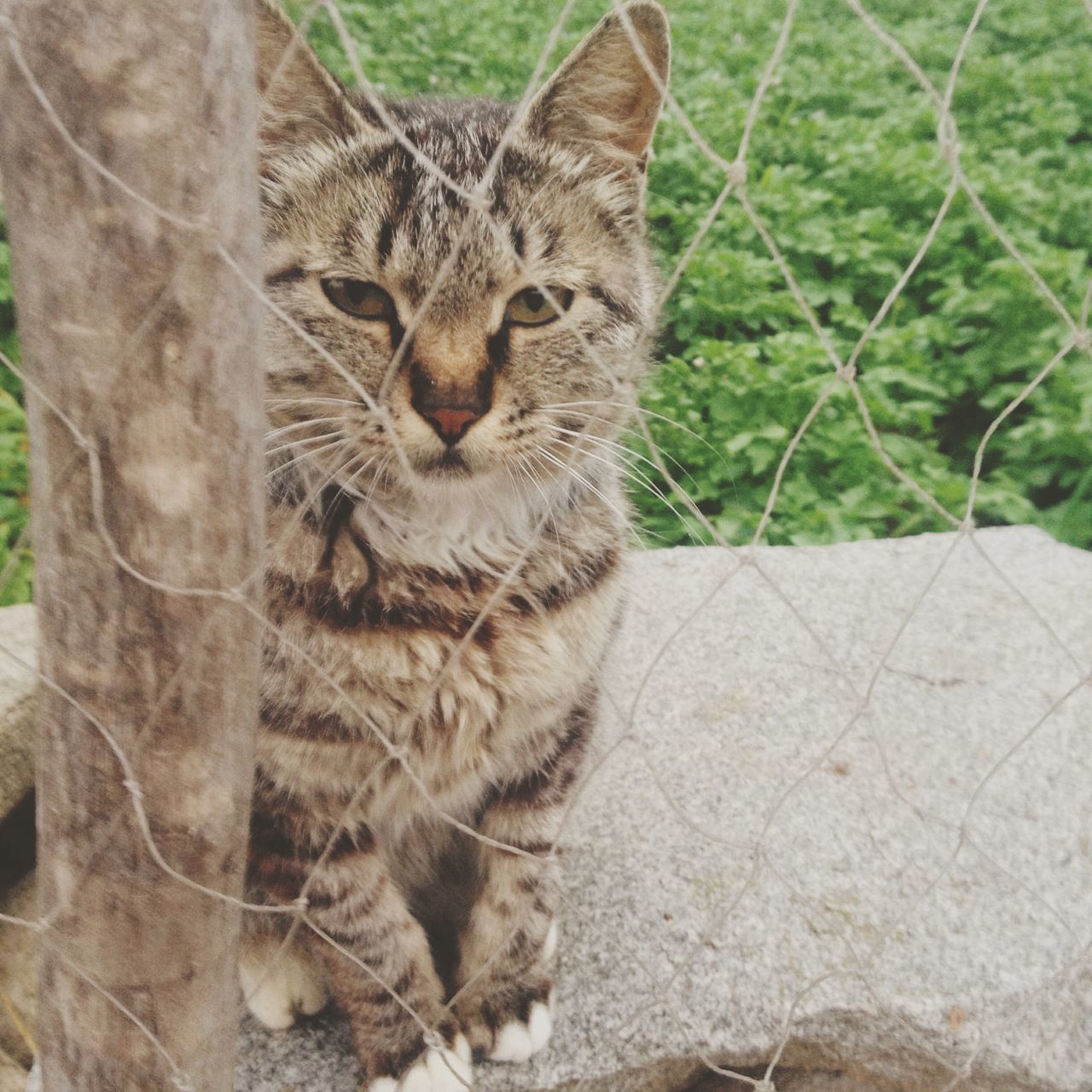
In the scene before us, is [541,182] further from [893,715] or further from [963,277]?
[963,277]

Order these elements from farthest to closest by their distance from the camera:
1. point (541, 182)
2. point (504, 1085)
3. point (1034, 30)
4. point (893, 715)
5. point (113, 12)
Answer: point (1034, 30)
point (893, 715)
point (504, 1085)
point (541, 182)
point (113, 12)

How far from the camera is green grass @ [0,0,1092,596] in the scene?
2539mm

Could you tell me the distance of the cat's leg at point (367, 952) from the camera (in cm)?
121

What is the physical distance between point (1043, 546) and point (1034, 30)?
4411 millimetres

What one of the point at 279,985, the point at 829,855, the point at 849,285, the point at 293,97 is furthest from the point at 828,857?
the point at 849,285

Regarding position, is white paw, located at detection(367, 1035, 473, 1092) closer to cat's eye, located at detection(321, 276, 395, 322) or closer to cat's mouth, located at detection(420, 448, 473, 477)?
cat's mouth, located at detection(420, 448, 473, 477)

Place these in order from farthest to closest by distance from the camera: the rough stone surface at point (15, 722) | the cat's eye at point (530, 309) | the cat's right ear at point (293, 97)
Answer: the rough stone surface at point (15, 722)
the cat's eye at point (530, 309)
the cat's right ear at point (293, 97)

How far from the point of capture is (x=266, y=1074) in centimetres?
125

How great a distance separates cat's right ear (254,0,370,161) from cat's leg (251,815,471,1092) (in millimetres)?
812

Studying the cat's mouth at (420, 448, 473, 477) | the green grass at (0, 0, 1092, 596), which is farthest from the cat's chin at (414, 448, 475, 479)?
the green grass at (0, 0, 1092, 596)

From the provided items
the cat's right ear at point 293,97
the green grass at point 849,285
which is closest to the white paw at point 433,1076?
the green grass at point 849,285

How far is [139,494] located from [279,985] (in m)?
0.82

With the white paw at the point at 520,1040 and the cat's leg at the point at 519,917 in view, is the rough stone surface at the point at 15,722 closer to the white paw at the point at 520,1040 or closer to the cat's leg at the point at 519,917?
the cat's leg at the point at 519,917

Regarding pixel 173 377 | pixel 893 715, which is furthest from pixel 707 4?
pixel 173 377
